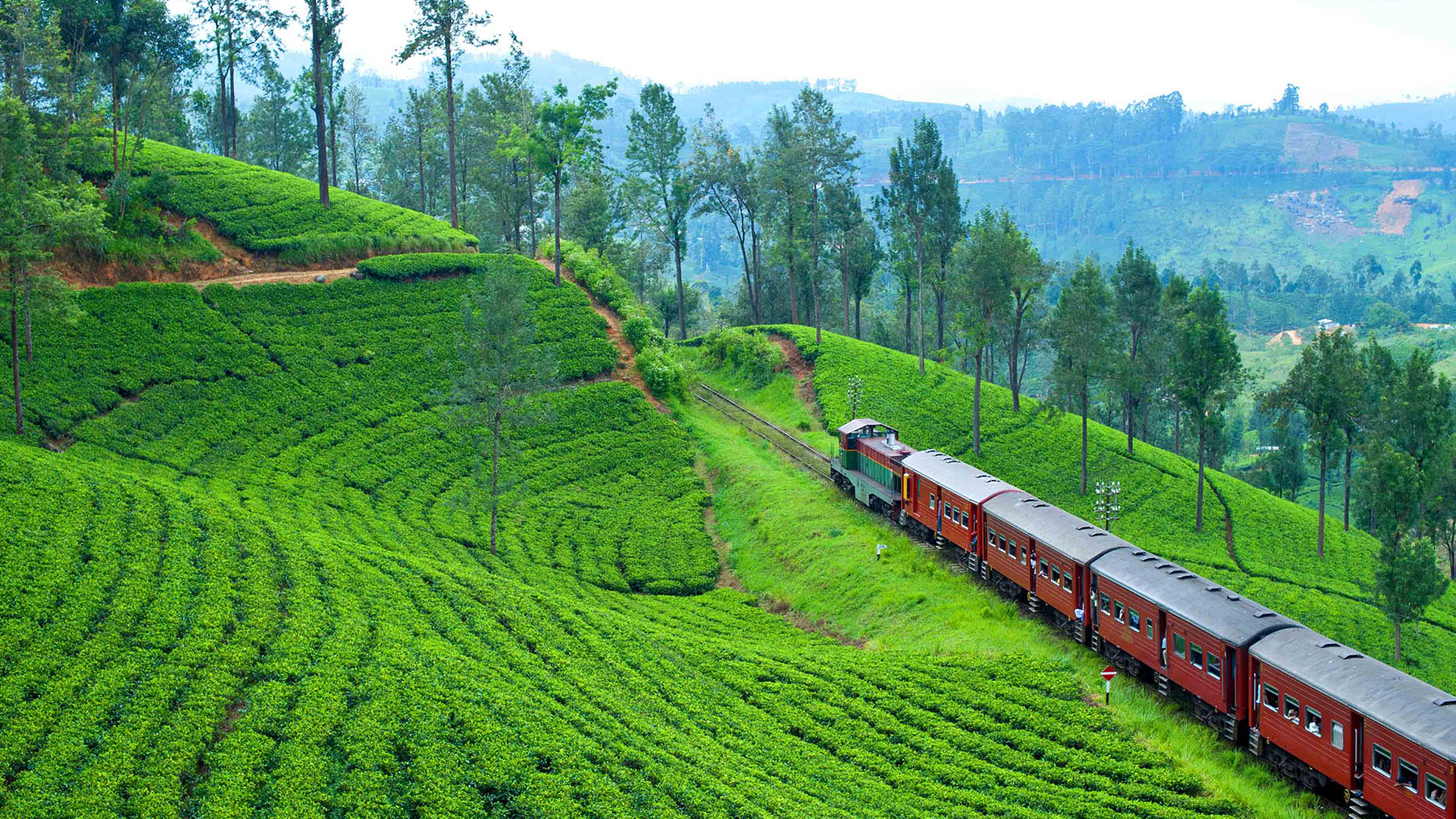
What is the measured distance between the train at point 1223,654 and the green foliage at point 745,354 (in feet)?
84.3

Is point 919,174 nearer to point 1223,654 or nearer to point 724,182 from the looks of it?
point 724,182

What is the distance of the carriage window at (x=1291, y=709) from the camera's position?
21031 mm

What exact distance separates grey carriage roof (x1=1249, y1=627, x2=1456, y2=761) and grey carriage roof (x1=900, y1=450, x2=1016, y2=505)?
12.3m

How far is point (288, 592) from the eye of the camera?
79.2 ft

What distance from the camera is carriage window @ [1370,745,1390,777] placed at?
18844 mm

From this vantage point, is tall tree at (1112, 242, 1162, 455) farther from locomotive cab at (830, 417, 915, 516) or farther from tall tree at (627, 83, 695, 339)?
tall tree at (627, 83, 695, 339)

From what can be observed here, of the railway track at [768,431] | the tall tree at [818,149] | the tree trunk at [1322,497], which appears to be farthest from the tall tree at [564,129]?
the tree trunk at [1322,497]

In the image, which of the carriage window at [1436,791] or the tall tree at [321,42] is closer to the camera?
the carriage window at [1436,791]

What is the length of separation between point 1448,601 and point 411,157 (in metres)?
78.4

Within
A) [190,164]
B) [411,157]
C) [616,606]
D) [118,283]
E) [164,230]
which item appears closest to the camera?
[616,606]

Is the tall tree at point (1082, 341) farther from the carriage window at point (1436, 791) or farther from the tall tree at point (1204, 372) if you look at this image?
the carriage window at point (1436, 791)

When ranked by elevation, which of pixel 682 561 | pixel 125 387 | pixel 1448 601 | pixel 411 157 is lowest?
pixel 1448 601

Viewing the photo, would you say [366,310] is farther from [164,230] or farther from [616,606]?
[616,606]

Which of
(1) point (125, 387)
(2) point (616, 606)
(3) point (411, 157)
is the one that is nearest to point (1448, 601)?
(2) point (616, 606)
